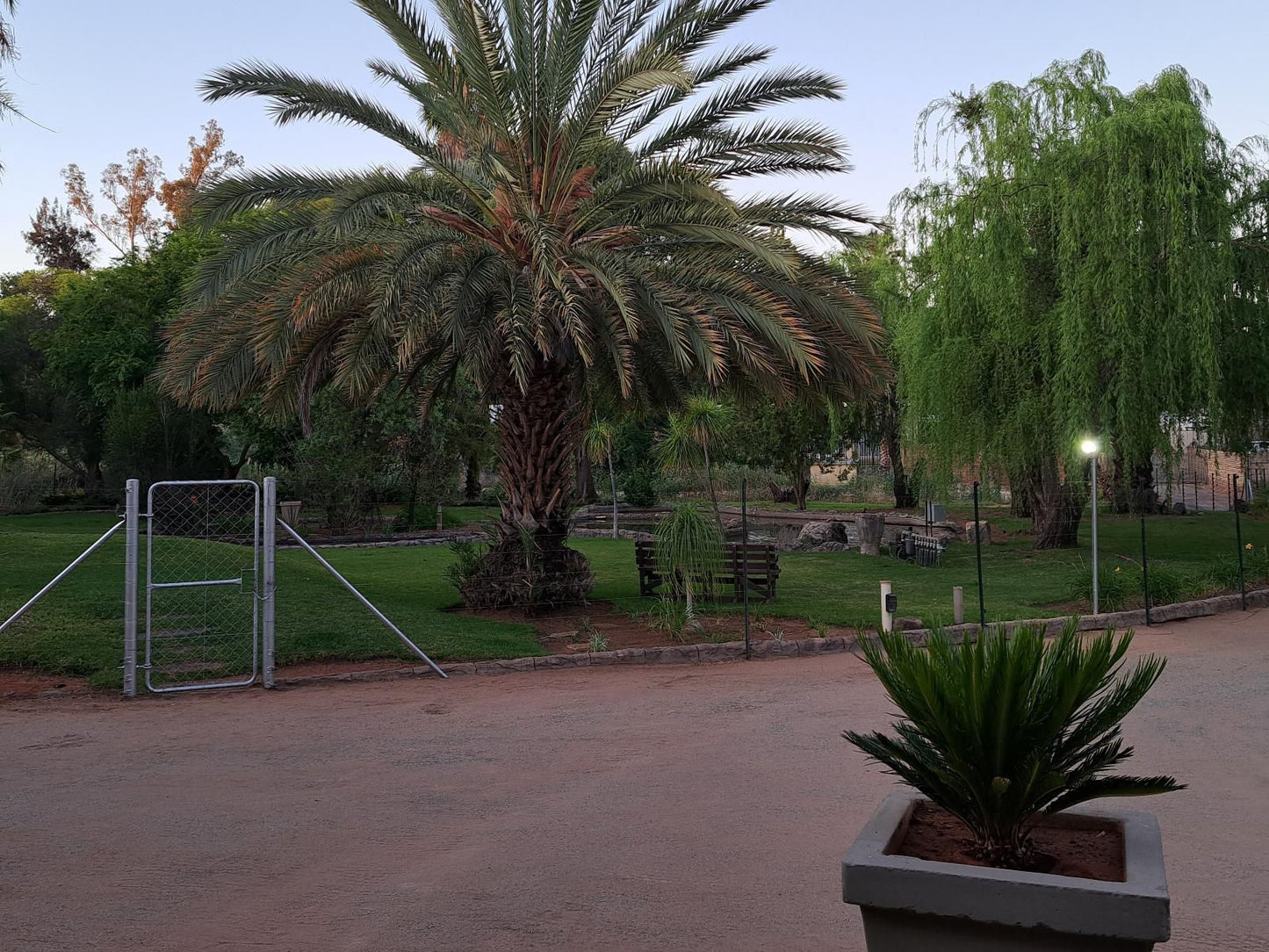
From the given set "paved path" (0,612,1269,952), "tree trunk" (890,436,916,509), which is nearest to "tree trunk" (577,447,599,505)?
"tree trunk" (890,436,916,509)

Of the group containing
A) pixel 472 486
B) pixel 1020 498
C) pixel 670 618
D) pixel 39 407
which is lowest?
pixel 670 618

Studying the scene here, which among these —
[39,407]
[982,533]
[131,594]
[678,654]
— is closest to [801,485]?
[982,533]

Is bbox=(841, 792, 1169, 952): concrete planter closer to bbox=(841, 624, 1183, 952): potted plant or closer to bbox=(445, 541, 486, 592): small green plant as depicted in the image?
bbox=(841, 624, 1183, 952): potted plant

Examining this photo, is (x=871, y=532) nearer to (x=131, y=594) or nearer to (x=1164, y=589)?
(x=1164, y=589)

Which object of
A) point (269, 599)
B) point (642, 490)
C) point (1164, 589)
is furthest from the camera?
point (642, 490)

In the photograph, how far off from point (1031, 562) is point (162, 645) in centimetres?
1652

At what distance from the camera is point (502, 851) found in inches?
225

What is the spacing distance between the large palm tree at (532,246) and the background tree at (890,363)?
2895mm

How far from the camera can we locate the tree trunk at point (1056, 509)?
23.8m

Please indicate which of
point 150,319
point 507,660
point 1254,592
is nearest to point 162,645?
point 507,660

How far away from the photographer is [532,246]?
13484mm

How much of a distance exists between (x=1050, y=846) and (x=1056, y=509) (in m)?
21.7

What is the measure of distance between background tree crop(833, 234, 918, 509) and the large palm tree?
289 centimetres

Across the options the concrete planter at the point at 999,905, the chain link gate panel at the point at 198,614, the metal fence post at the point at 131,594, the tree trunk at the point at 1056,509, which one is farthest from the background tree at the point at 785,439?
the concrete planter at the point at 999,905
